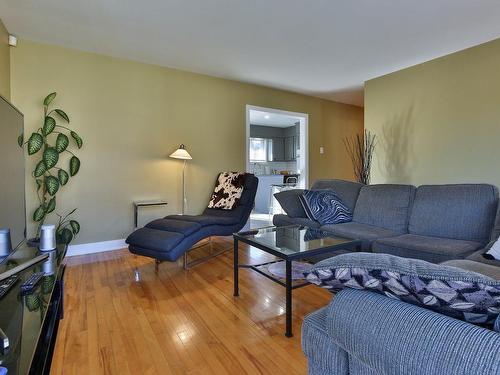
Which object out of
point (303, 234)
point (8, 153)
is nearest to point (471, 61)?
point (303, 234)

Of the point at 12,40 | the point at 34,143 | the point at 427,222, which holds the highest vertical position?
the point at 12,40

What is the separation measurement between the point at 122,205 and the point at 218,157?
4.90ft

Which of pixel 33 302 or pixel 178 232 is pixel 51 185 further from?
pixel 33 302

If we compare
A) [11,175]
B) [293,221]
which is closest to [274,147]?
[293,221]

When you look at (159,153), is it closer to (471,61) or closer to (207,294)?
(207,294)

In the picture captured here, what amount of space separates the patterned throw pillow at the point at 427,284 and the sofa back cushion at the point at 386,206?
82.5 inches

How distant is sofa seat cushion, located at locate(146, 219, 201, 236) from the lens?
267cm

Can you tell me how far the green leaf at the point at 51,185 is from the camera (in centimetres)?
290

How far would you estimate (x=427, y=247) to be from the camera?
2062 mm

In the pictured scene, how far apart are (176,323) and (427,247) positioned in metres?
1.81

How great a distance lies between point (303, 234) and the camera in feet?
7.88

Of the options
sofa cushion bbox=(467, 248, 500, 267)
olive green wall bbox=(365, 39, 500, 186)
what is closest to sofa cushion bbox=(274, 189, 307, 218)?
sofa cushion bbox=(467, 248, 500, 267)

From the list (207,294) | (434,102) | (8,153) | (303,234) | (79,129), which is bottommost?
(207,294)

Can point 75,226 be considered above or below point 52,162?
below
